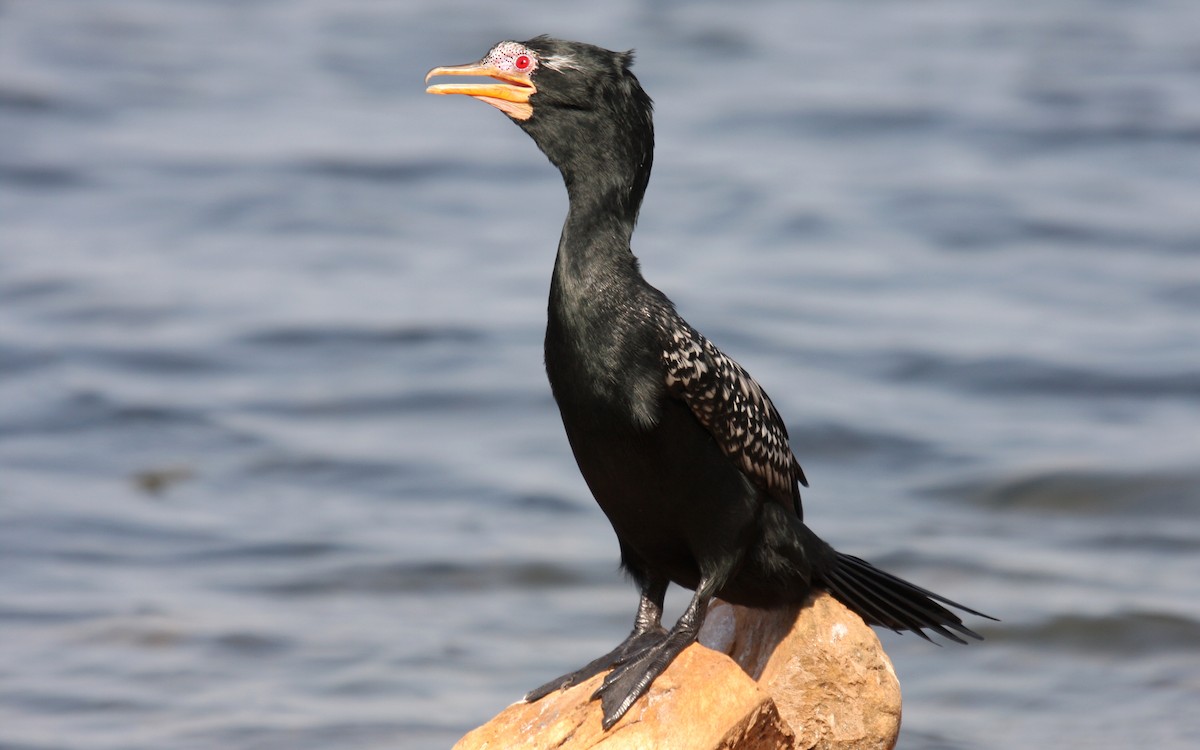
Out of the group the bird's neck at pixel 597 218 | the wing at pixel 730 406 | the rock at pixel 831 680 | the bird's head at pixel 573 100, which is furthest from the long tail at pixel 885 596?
the bird's head at pixel 573 100

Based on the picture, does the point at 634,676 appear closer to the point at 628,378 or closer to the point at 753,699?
the point at 753,699

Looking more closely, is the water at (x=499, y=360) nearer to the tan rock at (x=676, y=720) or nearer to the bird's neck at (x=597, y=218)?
the tan rock at (x=676, y=720)

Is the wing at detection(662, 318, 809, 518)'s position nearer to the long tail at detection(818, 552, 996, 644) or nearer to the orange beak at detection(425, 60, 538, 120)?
the long tail at detection(818, 552, 996, 644)

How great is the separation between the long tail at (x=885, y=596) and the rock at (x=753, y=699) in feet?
0.27

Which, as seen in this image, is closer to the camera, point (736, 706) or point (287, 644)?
point (736, 706)

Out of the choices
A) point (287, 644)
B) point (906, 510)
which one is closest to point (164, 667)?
point (287, 644)

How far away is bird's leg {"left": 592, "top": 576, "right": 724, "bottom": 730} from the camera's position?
5.70 meters

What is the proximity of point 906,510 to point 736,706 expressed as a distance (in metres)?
6.46

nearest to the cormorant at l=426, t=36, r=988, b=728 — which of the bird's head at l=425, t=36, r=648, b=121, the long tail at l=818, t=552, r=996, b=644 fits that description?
the bird's head at l=425, t=36, r=648, b=121

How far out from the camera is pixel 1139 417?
13148 mm

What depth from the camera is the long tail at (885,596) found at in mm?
6336

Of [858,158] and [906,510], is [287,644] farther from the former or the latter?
[858,158]

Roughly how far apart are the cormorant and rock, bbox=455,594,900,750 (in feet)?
0.32

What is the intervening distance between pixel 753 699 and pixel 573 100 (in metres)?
2.11
